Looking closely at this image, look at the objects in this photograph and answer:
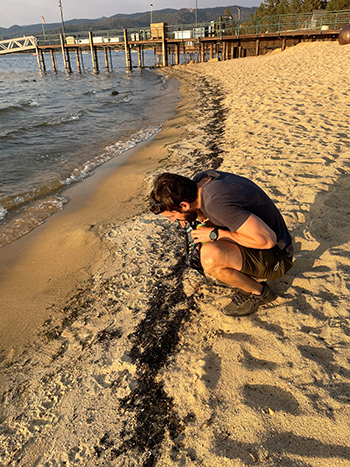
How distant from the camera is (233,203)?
199 cm

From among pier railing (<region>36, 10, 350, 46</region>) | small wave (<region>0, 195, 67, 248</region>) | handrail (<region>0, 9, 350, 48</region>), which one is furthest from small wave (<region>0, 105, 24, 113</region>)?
pier railing (<region>36, 10, 350, 46</region>)

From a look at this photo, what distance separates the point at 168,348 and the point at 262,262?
968 millimetres

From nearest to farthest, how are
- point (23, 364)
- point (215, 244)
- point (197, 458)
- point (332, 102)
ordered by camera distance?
point (197, 458) → point (215, 244) → point (23, 364) → point (332, 102)

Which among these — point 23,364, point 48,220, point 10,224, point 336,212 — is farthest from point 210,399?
point 10,224

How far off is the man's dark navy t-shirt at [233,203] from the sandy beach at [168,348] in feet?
2.68

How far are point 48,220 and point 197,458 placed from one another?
4048 mm

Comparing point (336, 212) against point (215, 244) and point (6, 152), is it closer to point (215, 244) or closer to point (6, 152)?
point (215, 244)

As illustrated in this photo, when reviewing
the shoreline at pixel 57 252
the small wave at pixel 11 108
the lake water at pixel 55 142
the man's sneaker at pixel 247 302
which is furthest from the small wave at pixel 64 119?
the man's sneaker at pixel 247 302

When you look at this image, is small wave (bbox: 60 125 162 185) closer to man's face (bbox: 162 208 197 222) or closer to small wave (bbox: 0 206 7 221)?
small wave (bbox: 0 206 7 221)

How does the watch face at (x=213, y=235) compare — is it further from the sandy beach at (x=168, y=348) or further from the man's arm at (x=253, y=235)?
the sandy beach at (x=168, y=348)

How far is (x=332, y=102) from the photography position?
7.64 meters

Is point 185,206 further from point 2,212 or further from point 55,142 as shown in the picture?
point 55,142

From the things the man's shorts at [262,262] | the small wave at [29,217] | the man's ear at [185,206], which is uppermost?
the man's ear at [185,206]

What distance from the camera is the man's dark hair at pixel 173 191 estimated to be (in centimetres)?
212
